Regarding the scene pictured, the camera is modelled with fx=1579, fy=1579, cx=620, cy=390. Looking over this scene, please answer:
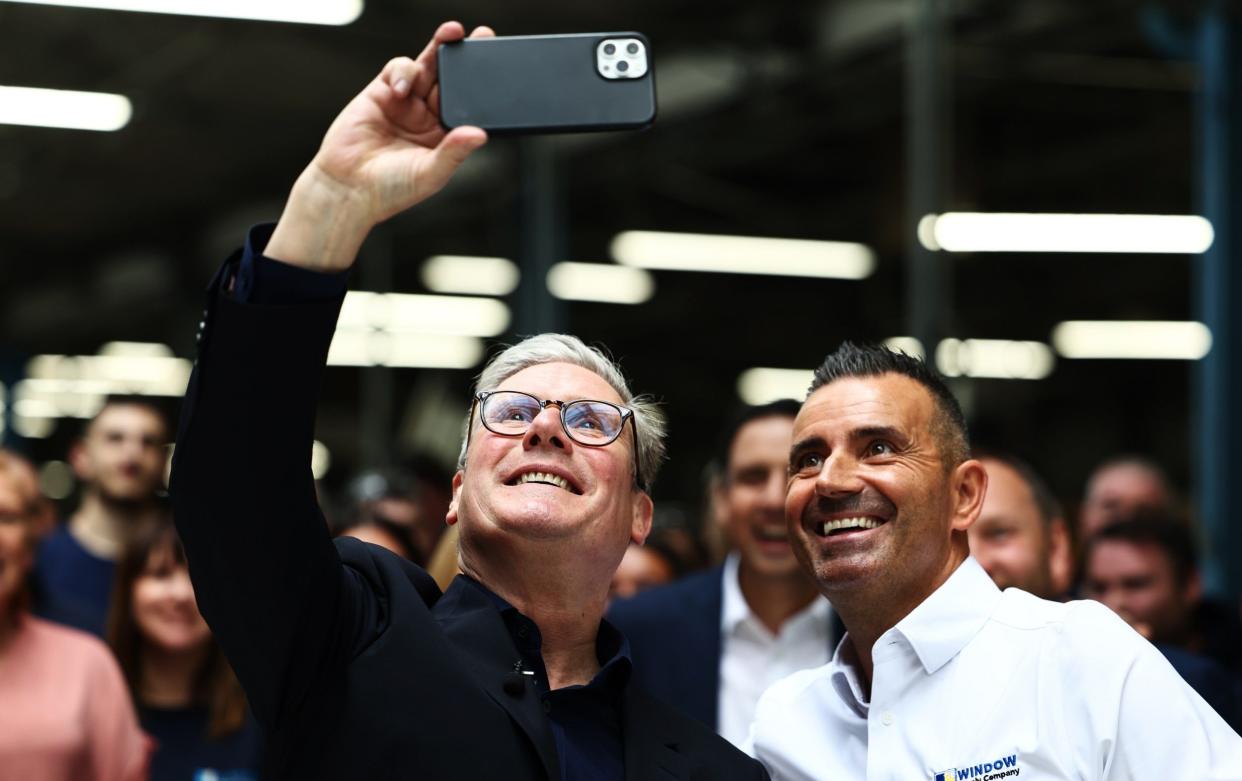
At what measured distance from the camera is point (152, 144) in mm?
12633

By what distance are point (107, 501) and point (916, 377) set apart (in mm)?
3631

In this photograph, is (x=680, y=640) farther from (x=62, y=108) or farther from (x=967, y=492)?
(x=62, y=108)

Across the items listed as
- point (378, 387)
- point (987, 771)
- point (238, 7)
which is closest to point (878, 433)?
point (987, 771)

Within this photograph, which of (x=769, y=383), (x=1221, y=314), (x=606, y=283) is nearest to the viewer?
(x=1221, y=314)

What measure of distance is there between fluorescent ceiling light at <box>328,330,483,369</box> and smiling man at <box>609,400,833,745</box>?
42.6ft

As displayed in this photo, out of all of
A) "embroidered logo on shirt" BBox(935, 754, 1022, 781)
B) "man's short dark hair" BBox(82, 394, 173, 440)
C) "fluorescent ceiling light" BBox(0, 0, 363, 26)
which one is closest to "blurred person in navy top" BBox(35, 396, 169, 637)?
"man's short dark hair" BBox(82, 394, 173, 440)

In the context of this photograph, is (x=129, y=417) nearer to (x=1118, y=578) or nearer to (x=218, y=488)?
(x=1118, y=578)

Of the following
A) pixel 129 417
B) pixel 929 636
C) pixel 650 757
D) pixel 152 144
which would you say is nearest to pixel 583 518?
pixel 650 757

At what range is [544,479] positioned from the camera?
239 centimetres

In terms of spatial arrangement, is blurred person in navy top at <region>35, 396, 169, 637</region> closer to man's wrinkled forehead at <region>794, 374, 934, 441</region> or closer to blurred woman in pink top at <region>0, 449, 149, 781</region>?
blurred woman in pink top at <region>0, 449, 149, 781</region>

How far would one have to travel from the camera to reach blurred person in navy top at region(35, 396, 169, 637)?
5.27 meters

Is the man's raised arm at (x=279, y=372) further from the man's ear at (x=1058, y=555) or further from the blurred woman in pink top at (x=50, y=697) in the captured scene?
the man's ear at (x=1058, y=555)

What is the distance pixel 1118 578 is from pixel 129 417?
3.38 meters

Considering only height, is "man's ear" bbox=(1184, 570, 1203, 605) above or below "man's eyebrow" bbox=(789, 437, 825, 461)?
below
